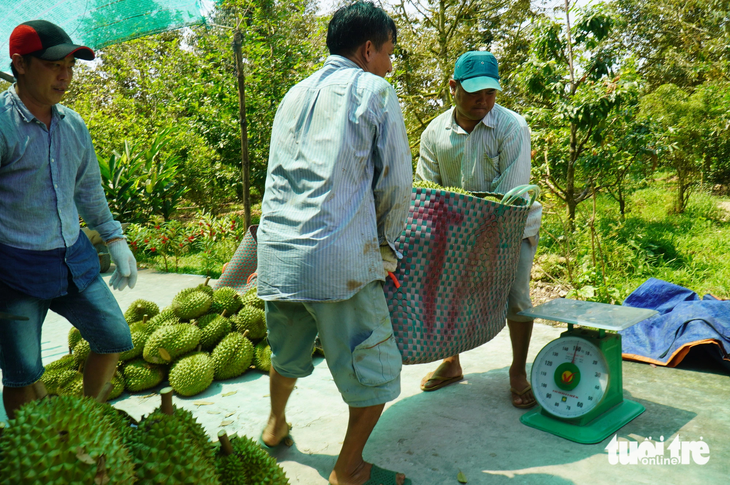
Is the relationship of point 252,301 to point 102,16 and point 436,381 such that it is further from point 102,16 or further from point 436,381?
point 102,16

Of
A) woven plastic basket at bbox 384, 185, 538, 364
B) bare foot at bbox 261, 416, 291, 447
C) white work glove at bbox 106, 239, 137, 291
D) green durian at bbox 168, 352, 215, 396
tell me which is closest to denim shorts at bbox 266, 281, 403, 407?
woven plastic basket at bbox 384, 185, 538, 364

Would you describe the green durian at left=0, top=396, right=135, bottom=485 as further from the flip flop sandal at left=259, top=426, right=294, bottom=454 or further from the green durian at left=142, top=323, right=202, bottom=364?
the green durian at left=142, top=323, right=202, bottom=364

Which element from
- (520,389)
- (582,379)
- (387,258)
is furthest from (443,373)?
(387,258)

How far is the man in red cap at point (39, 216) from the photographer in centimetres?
186

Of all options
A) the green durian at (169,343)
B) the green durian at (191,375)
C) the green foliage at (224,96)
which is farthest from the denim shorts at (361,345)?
the green foliage at (224,96)

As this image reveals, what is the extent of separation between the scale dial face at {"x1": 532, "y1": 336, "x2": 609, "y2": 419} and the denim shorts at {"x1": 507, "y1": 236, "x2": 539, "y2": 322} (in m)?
0.24

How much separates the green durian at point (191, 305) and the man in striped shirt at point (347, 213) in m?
1.55

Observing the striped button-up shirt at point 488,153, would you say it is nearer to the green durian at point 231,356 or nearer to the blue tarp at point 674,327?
the blue tarp at point 674,327

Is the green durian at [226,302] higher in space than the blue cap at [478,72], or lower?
lower

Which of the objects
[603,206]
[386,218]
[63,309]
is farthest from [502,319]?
[603,206]

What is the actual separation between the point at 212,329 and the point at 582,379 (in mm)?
2100

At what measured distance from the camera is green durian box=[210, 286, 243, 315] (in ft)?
11.0

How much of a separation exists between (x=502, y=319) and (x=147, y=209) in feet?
25.5

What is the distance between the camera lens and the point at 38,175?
191 centimetres
